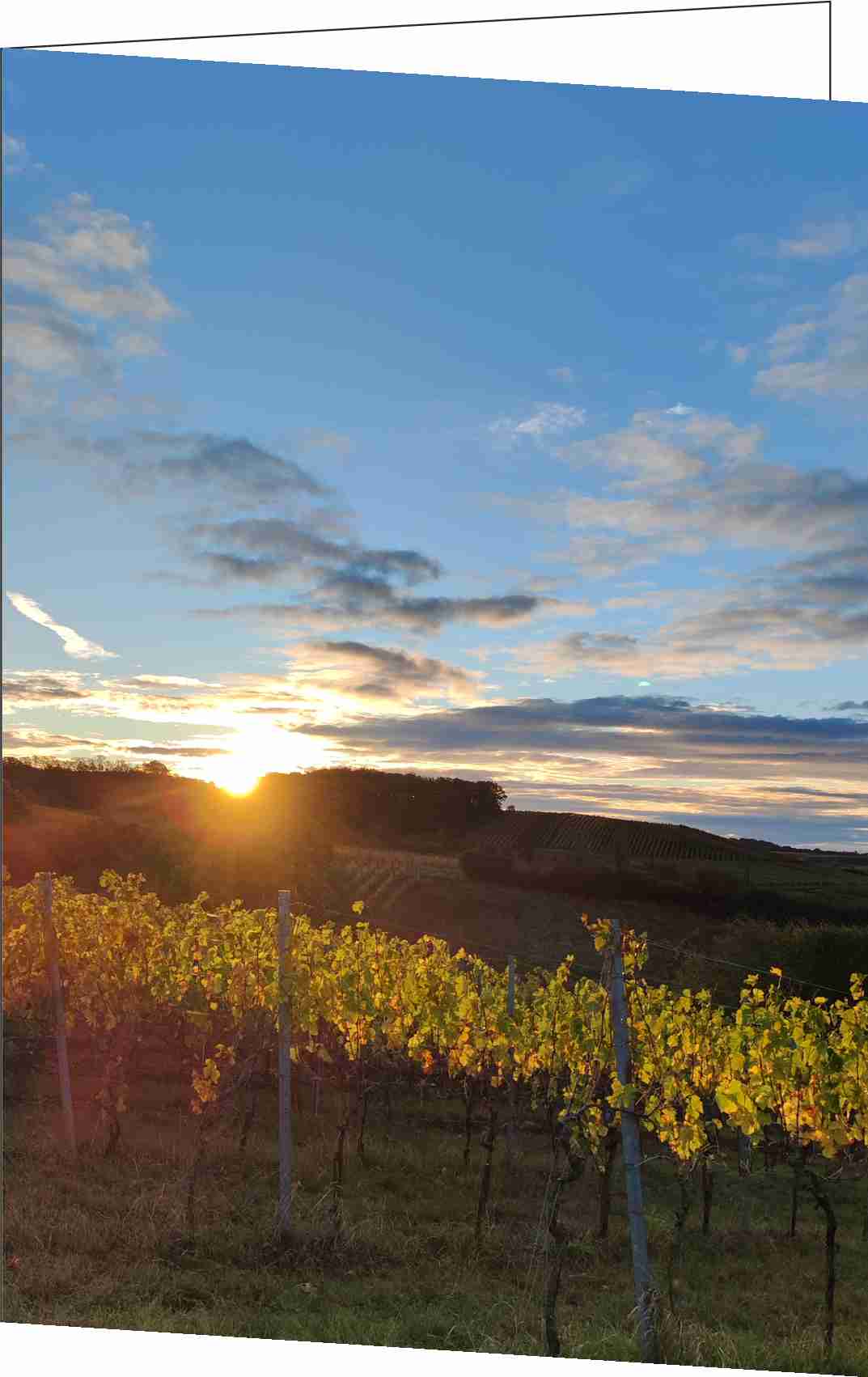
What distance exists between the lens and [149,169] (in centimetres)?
342

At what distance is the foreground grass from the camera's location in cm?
284

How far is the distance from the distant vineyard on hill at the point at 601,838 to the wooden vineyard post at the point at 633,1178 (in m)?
0.98

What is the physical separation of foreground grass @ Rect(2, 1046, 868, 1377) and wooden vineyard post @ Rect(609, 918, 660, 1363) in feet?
0.22

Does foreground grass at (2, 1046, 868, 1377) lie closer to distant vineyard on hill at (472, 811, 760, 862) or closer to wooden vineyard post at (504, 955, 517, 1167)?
wooden vineyard post at (504, 955, 517, 1167)

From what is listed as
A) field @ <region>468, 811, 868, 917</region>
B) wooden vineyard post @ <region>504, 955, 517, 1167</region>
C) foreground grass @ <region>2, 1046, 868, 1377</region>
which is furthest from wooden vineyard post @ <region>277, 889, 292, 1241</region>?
wooden vineyard post @ <region>504, 955, 517, 1167</region>

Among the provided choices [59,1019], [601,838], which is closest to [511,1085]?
[601,838]

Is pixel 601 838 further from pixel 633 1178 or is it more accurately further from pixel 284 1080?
pixel 284 1080

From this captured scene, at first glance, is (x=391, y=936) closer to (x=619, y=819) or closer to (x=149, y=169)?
(x=619, y=819)

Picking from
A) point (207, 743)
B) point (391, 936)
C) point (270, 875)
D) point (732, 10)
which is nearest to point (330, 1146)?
point (391, 936)

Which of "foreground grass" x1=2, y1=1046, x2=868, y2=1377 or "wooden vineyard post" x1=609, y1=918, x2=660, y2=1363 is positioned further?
"foreground grass" x1=2, y1=1046, x2=868, y2=1377

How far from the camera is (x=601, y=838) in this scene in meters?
3.94

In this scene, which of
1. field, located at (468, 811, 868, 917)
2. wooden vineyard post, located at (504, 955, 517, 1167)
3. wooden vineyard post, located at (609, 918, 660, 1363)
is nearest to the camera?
wooden vineyard post, located at (609, 918, 660, 1363)

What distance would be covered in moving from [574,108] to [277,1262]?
13.5ft

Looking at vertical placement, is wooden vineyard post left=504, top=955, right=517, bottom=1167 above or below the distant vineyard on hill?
below
